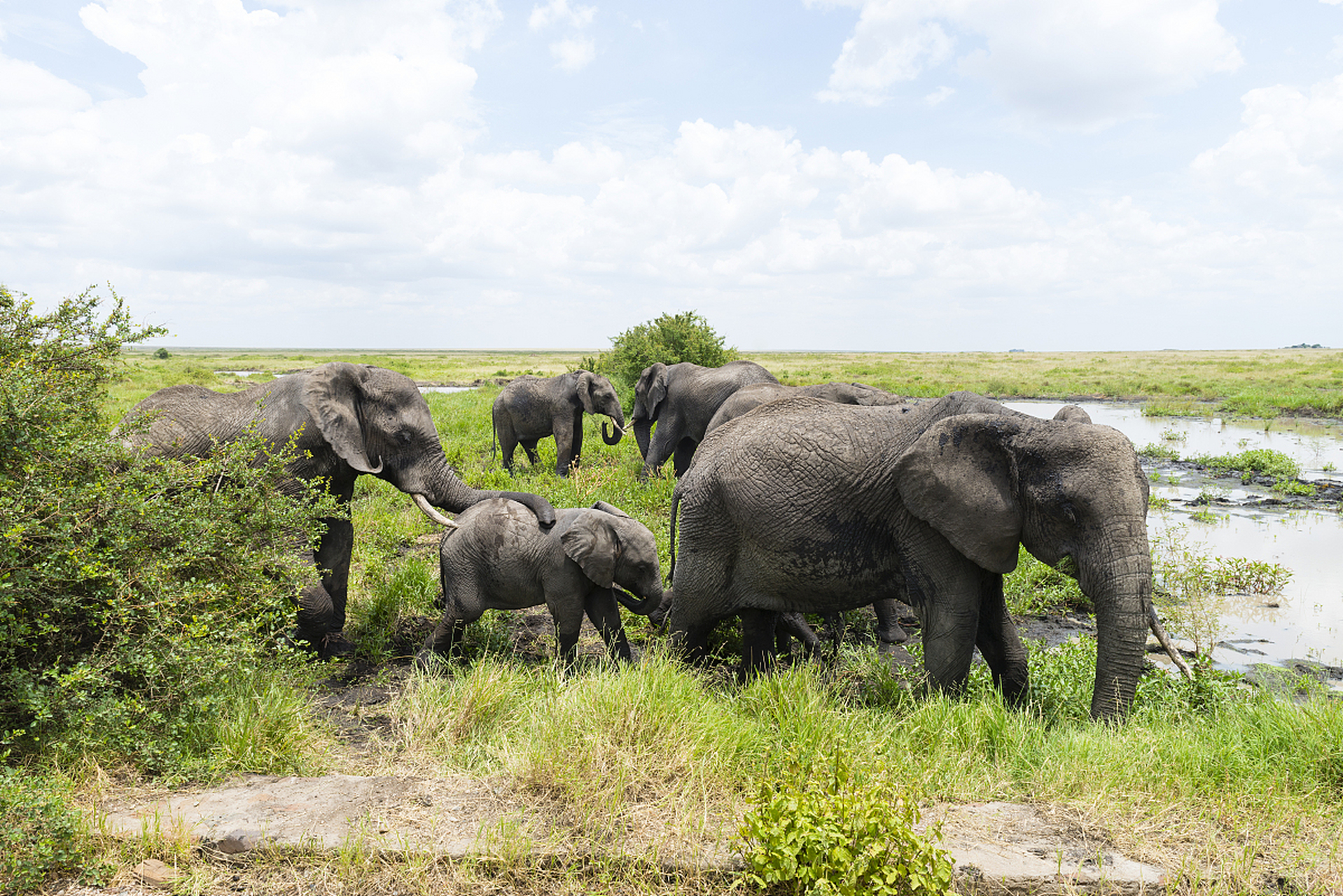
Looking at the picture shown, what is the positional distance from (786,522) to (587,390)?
1018 cm

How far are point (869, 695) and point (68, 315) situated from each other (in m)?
5.41

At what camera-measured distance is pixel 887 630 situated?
7.33 m

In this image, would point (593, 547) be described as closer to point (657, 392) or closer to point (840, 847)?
point (840, 847)

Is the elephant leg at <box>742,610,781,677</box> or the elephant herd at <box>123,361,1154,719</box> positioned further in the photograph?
the elephant leg at <box>742,610,781,677</box>

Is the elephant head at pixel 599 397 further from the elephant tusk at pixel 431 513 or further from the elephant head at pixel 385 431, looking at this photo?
the elephant tusk at pixel 431 513

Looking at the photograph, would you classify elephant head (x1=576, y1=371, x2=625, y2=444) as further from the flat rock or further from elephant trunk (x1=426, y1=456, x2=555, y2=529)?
the flat rock

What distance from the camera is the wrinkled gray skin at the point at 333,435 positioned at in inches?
236

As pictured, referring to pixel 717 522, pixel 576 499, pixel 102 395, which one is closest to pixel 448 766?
pixel 717 522

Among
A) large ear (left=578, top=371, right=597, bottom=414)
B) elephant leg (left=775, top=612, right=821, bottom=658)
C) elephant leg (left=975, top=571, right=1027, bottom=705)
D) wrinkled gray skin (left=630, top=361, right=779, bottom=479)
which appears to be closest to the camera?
elephant leg (left=975, top=571, right=1027, bottom=705)

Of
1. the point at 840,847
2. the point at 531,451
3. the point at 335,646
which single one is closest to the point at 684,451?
the point at 531,451

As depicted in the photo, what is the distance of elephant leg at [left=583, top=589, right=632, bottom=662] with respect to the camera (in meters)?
5.78

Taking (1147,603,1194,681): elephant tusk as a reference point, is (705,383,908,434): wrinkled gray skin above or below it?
above

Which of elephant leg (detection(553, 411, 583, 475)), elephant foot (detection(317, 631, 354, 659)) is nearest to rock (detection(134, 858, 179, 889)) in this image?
elephant foot (detection(317, 631, 354, 659))

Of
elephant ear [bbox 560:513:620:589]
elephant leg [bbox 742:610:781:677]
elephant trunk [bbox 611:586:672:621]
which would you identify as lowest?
elephant leg [bbox 742:610:781:677]
